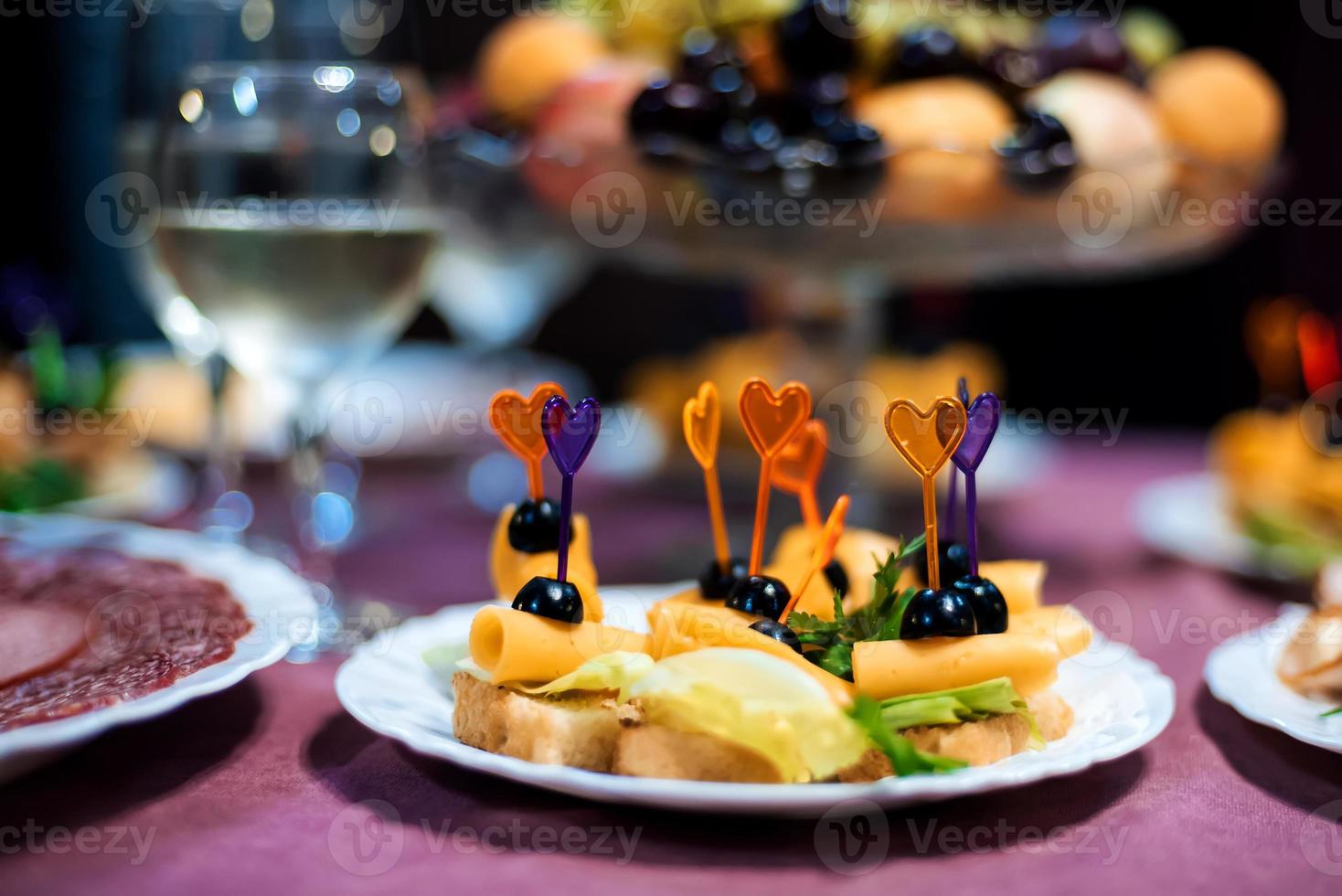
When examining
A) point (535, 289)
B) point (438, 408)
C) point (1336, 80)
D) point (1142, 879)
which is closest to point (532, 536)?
point (1142, 879)

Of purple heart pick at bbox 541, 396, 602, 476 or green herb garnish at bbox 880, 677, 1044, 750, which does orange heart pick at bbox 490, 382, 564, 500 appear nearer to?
purple heart pick at bbox 541, 396, 602, 476

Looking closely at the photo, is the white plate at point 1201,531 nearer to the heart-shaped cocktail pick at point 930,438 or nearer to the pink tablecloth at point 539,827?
the pink tablecloth at point 539,827

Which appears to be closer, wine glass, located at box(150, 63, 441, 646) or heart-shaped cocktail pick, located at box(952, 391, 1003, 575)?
heart-shaped cocktail pick, located at box(952, 391, 1003, 575)

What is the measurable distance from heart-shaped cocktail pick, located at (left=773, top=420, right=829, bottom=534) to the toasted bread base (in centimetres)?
20

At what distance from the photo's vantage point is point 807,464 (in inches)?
32.9

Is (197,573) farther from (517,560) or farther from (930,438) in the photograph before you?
(930,438)

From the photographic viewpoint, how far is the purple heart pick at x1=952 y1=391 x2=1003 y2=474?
0.67 metres

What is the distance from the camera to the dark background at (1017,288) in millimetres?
2770

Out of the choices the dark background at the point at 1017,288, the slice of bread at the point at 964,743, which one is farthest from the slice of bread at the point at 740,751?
the dark background at the point at 1017,288

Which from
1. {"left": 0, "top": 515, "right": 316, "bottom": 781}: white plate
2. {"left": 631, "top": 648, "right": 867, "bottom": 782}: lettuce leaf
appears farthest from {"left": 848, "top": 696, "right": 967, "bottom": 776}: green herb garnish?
{"left": 0, "top": 515, "right": 316, "bottom": 781}: white plate

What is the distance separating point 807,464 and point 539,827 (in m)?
0.33

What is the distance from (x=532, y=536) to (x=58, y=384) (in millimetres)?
800

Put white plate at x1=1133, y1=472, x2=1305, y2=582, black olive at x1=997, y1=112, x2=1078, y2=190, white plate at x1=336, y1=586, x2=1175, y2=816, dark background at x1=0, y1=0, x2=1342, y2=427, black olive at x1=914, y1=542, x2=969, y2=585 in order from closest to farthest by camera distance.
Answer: white plate at x1=336, y1=586, x2=1175, y2=816 → black olive at x1=914, y1=542, x2=969, y2=585 → black olive at x1=997, y1=112, x2=1078, y2=190 → white plate at x1=1133, y1=472, x2=1305, y2=582 → dark background at x1=0, y1=0, x2=1342, y2=427

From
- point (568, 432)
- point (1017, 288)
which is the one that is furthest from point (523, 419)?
point (1017, 288)
